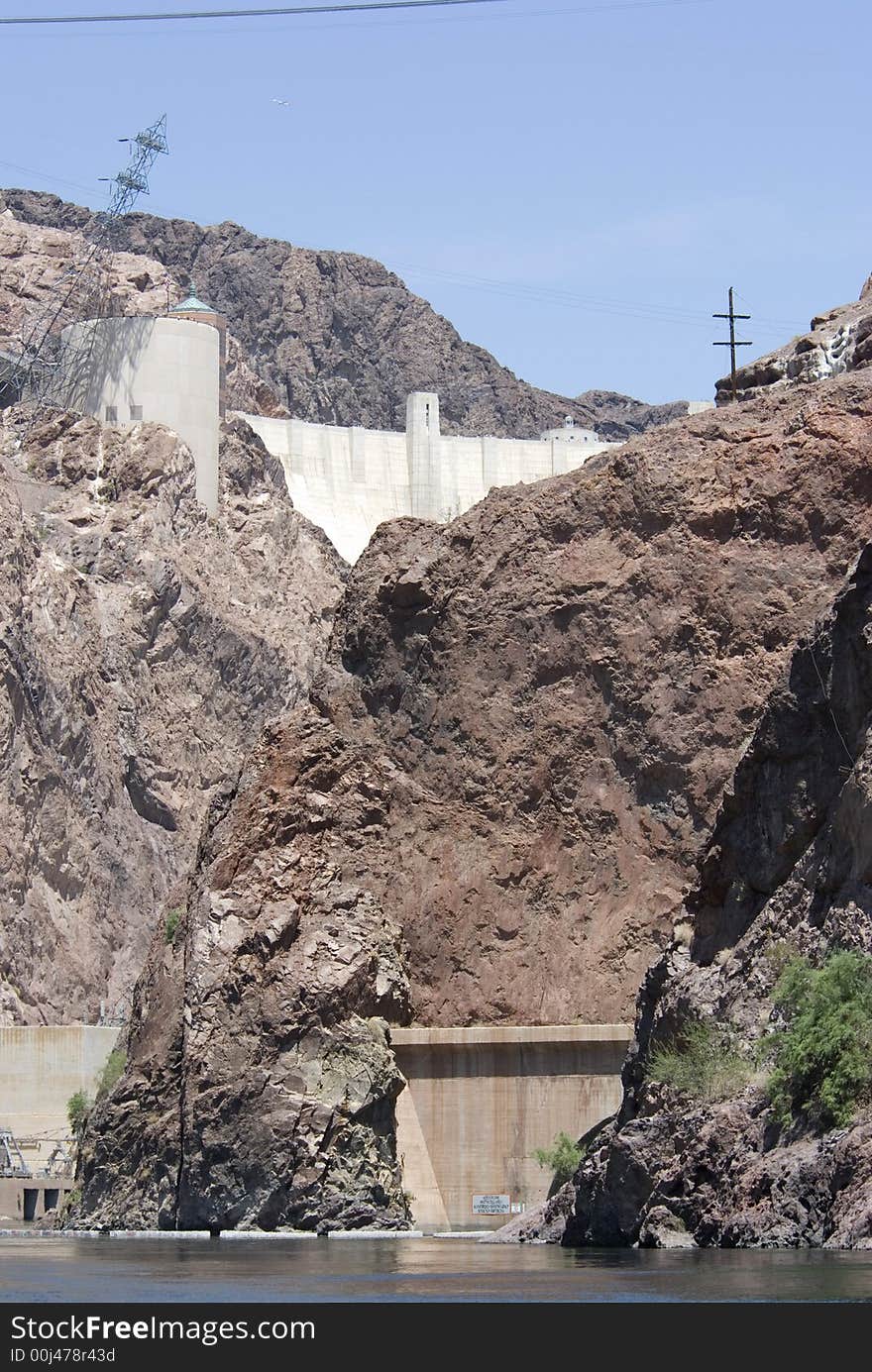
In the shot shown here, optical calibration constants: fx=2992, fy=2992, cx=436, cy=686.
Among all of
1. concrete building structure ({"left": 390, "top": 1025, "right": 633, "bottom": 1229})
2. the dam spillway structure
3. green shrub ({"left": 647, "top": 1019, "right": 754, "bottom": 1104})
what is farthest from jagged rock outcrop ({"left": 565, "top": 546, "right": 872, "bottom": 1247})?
the dam spillway structure

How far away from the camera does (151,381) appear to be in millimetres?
154250

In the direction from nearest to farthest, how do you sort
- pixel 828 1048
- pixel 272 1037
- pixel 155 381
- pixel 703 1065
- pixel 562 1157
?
pixel 828 1048 → pixel 703 1065 → pixel 562 1157 → pixel 272 1037 → pixel 155 381

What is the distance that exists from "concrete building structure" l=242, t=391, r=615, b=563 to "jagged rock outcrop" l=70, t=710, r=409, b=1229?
104348 millimetres

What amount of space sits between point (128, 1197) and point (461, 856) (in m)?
12.5

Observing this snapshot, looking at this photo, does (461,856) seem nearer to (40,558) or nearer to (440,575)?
(440,575)

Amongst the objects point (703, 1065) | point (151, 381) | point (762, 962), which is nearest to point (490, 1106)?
point (762, 962)

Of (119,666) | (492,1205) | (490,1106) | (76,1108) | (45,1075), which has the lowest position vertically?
(76,1108)

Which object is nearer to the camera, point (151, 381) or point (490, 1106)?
point (490, 1106)

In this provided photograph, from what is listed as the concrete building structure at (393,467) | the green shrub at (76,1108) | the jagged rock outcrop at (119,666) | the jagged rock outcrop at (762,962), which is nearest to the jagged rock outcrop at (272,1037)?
the jagged rock outcrop at (762,962)

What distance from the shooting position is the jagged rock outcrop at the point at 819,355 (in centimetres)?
8450

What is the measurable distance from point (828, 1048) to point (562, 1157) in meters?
22.9

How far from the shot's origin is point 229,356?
7726 inches

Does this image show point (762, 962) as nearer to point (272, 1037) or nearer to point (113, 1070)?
point (272, 1037)

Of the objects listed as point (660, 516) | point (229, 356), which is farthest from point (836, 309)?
point (229, 356)
